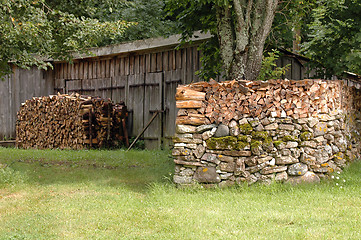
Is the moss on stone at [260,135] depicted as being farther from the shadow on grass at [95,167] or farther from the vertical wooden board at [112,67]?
the vertical wooden board at [112,67]

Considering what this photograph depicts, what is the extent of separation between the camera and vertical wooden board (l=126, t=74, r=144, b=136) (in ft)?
49.3

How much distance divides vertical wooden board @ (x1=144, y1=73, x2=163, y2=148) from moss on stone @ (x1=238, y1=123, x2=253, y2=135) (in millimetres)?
6680

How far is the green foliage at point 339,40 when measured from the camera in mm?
9602

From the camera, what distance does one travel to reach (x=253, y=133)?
25.2 feet

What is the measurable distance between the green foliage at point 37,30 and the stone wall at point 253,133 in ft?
9.87

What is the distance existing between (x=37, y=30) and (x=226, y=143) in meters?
4.35

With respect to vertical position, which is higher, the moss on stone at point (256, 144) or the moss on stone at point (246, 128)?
the moss on stone at point (246, 128)

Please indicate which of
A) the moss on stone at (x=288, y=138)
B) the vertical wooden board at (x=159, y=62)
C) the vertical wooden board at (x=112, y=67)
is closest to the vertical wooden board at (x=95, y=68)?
the vertical wooden board at (x=112, y=67)

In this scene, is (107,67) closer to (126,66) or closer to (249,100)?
(126,66)

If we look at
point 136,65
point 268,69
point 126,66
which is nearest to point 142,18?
point 126,66

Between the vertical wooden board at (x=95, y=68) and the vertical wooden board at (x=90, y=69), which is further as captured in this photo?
the vertical wooden board at (x=90, y=69)

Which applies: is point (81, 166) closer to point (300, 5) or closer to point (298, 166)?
point (298, 166)

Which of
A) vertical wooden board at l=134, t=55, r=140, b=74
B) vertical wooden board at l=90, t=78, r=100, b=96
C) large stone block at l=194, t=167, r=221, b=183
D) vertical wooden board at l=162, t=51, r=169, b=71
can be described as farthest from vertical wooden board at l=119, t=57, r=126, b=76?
large stone block at l=194, t=167, r=221, b=183

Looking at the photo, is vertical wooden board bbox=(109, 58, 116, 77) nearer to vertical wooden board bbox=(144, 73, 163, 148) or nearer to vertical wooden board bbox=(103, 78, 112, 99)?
vertical wooden board bbox=(103, 78, 112, 99)
